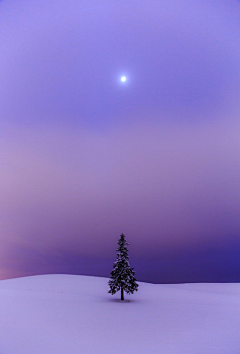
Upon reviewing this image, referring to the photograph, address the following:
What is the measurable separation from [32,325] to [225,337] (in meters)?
13.2

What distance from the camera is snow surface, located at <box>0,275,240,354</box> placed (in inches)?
638

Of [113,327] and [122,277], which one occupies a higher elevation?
[122,277]

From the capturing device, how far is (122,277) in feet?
108

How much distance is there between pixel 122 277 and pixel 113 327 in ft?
40.4

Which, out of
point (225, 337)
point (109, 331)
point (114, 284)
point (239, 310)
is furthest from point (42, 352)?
point (239, 310)

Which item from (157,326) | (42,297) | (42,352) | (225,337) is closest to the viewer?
(42,352)

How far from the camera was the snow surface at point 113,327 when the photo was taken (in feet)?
53.2

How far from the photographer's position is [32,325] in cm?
1975

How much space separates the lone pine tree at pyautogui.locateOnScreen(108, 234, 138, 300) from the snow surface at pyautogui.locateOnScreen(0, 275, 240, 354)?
2463 mm

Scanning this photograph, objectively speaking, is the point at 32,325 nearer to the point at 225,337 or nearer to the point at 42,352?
the point at 42,352

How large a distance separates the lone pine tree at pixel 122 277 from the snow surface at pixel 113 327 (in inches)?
96.9

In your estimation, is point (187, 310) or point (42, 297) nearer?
point (187, 310)

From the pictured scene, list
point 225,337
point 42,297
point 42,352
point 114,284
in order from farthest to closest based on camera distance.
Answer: point 114,284 → point 42,297 → point 225,337 → point 42,352

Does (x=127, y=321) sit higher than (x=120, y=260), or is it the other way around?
(x=120, y=260)
